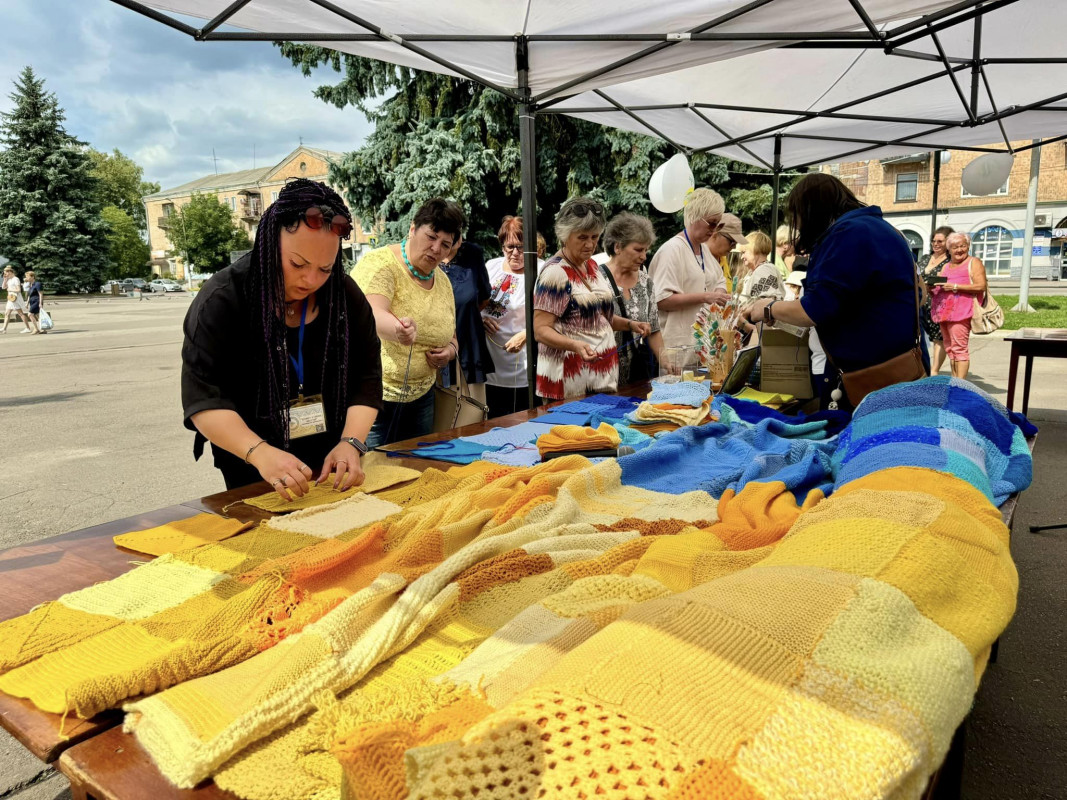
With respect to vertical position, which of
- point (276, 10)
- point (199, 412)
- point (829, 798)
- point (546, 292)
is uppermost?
point (276, 10)

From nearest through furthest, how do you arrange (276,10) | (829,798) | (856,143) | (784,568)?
1. (829,798)
2. (784,568)
3. (276,10)
4. (856,143)

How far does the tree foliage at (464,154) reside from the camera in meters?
10.1

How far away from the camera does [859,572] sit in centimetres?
97

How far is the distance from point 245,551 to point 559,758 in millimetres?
925

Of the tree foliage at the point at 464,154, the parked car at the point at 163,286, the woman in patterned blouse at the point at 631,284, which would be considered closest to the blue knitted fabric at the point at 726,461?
the woman in patterned blouse at the point at 631,284

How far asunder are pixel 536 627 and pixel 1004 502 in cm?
129

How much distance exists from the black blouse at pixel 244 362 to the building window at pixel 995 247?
36109mm

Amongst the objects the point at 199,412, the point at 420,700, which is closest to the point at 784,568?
the point at 420,700

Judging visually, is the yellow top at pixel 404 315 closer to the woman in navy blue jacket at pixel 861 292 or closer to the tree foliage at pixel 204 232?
the woman in navy blue jacket at pixel 861 292

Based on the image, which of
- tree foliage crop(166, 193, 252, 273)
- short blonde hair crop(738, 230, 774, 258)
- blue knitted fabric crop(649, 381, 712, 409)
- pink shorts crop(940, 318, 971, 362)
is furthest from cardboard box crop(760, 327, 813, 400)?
tree foliage crop(166, 193, 252, 273)

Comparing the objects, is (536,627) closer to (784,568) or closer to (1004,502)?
(784,568)

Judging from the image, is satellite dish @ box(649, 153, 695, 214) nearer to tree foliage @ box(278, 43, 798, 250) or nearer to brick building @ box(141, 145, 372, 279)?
tree foliage @ box(278, 43, 798, 250)

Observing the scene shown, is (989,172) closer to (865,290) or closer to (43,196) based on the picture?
(865,290)

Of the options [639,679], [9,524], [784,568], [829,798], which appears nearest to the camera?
[829,798]
